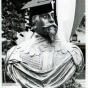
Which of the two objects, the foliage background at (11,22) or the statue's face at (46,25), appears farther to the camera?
the foliage background at (11,22)

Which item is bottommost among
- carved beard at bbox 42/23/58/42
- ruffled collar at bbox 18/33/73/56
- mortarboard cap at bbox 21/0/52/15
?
ruffled collar at bbox 18/33/73/56

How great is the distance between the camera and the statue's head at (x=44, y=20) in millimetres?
4586

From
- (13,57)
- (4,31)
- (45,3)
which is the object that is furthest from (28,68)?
(4,31)

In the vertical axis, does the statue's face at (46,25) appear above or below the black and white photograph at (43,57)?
above

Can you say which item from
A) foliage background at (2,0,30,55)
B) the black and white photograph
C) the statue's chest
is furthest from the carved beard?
foliage background at (2,0,30,55)

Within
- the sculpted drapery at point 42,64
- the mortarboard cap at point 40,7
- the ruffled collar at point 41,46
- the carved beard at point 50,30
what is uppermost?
the mortarboard cap at point 40,7

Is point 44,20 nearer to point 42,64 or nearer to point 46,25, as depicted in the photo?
point 46,25

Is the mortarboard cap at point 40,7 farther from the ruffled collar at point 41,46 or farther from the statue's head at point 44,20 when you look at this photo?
the ruffled collar at point 41,46

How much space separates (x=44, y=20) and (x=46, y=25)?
48 millimetres

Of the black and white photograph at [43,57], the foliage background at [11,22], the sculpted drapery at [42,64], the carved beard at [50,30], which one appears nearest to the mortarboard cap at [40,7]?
the black and white photograph at [43,57]

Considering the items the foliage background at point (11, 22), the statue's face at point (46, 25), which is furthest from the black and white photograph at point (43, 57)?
the foliage background at point (11, 22)

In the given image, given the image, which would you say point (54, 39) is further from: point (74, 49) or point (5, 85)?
point (5, 85)

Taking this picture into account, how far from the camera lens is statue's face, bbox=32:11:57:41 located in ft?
15.0

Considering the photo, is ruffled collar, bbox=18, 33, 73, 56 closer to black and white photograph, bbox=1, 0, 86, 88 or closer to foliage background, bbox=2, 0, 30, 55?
black and white photograph, bbox=1, 0, 86, 88
